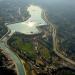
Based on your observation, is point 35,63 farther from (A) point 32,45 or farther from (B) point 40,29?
(B) point 40,29

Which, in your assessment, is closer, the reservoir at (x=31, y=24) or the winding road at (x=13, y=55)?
the winding road at (x=13, y=55)

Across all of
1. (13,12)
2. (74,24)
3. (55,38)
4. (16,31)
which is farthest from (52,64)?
(13,12)

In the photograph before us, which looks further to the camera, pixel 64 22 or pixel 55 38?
pixel 64 22

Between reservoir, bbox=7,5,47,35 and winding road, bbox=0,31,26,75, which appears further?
reservoir, bbox=7,5,47,35

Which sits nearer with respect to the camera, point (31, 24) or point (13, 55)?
point (13, 55)

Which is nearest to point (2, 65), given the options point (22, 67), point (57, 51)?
point (22, 67)

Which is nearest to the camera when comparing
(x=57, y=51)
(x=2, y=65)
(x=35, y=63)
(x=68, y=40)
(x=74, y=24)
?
(x=2, y=65)

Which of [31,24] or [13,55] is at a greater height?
[13,55]

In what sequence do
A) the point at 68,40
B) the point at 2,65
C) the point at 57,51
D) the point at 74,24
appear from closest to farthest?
the point at 2,65 → the point at 57,51 → the point at 68,40 → the point at 74,24
